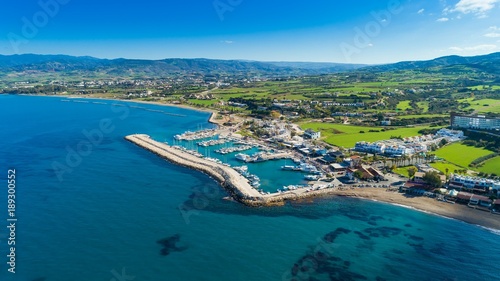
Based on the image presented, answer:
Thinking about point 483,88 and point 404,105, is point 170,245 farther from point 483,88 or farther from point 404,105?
point 483,88

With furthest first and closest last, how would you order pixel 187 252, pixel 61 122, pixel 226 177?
pixel 61 122 < pixel 226 177 < pixel 187 252

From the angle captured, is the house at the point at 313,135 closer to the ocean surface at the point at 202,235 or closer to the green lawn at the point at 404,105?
the ocean surface at the point at 202,235

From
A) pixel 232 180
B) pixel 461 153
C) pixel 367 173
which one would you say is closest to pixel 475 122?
pixel 461 153

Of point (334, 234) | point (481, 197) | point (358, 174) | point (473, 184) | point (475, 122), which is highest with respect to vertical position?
point (475, 122)

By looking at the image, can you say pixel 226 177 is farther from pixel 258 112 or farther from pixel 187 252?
pixel 258 112

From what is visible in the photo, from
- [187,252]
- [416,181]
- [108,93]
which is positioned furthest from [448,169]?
[108,93]

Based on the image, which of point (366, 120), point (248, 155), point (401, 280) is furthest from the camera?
point (366, 120)
